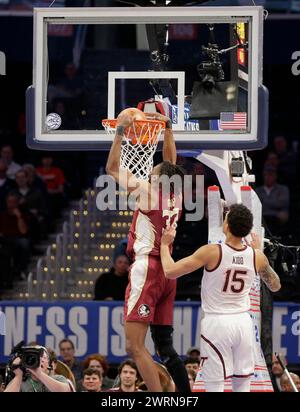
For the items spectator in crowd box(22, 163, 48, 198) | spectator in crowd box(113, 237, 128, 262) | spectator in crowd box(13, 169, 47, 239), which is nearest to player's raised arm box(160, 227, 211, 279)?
spectator in crowd box(113, 237, 128, 262)

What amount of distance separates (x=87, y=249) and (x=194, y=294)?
2.25m

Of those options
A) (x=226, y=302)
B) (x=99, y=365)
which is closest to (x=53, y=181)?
(x=99, y=365)

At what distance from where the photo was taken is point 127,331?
33.7 ft

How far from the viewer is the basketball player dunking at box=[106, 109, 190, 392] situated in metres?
10.2

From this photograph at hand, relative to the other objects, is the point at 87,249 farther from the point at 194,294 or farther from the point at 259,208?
the point at 259,208

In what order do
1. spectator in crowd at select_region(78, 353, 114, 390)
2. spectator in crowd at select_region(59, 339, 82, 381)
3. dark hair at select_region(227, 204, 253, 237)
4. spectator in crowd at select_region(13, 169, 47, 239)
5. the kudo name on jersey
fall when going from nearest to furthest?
dark hair at select_region(227, 204, 253, 237) < the kudo name on jersey < spectator in crowd at select_region(78, 353, 114, 390) < spectator in crowd at select_region(59, 339, 82, 381) < spectator in crowd at select_region(13, 169, 47, 239)

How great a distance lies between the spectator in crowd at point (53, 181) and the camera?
1867 centimetres

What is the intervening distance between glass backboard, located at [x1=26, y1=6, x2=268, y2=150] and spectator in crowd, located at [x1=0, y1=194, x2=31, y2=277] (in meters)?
6.02

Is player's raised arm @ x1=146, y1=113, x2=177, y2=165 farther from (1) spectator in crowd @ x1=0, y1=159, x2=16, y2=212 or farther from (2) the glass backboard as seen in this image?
(1) spectator in crowd @ x1=0, y1=159, x2=16, y2=212

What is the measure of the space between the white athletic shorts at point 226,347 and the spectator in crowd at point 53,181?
8.87 m

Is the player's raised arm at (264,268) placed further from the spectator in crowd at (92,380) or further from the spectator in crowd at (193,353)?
the spectator in crowd at (193,353)

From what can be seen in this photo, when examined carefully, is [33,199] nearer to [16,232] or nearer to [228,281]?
[16,232]

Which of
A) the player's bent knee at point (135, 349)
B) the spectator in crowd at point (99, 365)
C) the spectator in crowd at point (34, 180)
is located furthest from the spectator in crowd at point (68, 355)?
the spectator in crowd at point (34, 180)

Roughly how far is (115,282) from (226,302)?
232 inches
